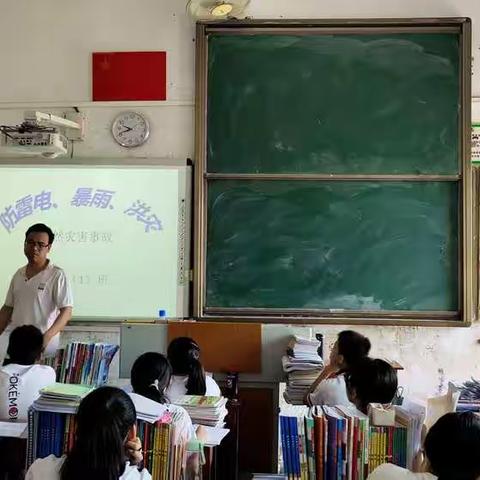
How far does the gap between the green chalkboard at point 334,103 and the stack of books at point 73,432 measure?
8.15ft

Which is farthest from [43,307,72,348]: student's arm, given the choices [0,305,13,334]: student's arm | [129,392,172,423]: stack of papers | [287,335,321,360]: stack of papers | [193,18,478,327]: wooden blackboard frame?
[129,392,172,423]: stack of papers

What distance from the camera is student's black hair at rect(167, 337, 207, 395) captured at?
8.30ft

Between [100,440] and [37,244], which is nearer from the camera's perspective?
[100,440]

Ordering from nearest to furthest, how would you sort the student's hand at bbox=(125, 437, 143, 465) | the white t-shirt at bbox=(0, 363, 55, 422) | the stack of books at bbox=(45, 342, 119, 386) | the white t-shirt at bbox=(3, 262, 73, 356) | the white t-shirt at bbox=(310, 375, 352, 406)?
the student's hand at bbox=(125, 437, 143, 465) < the white t-shirt at bbox=(0, 363, 55, 422) < the white t-shirt at bbox=(310, 375, 352, 406) < the stack of books at bbox=(45, 342, 119, 386) < the white t-shirt at bbox=(3, 262, 73, 356)

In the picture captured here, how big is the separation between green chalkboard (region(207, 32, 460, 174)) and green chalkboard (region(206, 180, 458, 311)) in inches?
6.2

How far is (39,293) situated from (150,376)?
67.3 inches

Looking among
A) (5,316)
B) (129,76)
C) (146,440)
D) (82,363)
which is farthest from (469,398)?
(129,76)

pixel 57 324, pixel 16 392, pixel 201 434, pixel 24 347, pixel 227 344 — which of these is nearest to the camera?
pixel 201 434

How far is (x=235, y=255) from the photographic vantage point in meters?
4.10

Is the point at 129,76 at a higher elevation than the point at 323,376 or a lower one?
higher

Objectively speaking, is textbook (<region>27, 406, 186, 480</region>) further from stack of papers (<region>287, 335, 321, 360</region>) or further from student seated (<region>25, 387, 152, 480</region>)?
stack of papers (<region>287, 335, 321, 360</region>)

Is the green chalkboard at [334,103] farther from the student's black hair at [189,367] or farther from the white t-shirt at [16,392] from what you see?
the white t-shirt at [16,392]

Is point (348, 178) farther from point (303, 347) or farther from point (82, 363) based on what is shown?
point (82, 363)

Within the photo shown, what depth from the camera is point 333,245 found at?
4066 millimetres
